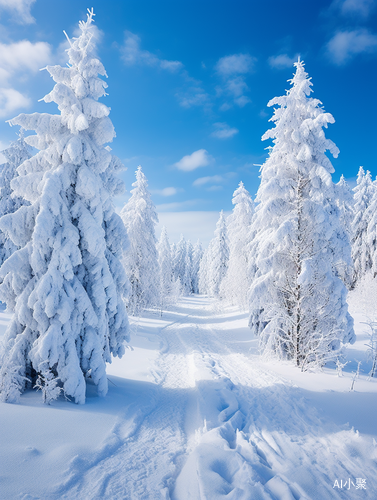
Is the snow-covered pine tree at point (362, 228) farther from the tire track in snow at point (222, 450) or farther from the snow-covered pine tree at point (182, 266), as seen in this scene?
the snow-covered pine tree at point (182, 266)

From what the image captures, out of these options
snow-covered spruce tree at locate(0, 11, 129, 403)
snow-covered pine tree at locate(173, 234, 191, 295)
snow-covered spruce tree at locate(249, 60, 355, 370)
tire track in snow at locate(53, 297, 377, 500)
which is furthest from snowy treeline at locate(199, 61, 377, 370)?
snow-covered pine tree at locate(173, 234, 191, 295)

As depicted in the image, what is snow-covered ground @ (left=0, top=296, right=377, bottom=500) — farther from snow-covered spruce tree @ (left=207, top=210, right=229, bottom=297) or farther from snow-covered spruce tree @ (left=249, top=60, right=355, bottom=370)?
snow-covered spruce tree @ (left=207, top=210, right=229, bottom=297)

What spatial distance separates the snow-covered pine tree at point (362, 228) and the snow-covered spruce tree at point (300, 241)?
2333 centimetres

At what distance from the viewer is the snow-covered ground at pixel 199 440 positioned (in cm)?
375

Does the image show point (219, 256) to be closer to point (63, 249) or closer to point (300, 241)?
point (300, 241)

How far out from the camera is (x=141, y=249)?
23.7m

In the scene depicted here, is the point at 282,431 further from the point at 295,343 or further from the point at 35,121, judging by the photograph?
the point at 35,121

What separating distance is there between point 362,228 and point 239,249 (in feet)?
55.7

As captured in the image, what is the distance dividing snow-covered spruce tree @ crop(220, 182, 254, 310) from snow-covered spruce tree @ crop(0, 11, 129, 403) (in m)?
18.8

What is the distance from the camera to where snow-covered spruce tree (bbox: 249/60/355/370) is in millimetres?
10625

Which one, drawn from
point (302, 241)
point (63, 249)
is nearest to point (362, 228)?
point (302, 241)

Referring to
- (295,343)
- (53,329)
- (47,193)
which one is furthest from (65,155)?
(295,343)

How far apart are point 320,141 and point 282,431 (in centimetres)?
1120

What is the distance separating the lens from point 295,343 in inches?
415
